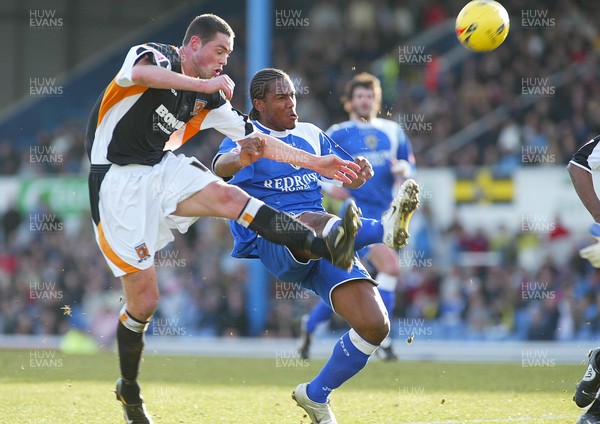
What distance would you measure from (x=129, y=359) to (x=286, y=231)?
49.4 inches

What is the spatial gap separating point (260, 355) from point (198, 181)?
705 cm

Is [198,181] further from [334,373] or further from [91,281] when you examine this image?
[91,281]

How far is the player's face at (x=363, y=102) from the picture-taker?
960 cm

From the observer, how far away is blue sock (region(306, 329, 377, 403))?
5641 mm

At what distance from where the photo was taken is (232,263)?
1625 cm

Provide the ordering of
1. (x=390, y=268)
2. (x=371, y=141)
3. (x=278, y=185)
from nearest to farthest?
1. (x=278, y=185)
2. (x=390, y=268)
3. (x=371, y=141)

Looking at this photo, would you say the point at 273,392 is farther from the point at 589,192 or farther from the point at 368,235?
the point at 589,192

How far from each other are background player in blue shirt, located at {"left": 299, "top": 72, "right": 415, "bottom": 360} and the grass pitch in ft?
2.60

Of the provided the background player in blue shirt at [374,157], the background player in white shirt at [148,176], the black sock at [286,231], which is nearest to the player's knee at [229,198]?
the background player in white shirt at [148,176]

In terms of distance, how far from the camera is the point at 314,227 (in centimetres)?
578

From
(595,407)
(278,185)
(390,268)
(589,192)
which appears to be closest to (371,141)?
(390,268)

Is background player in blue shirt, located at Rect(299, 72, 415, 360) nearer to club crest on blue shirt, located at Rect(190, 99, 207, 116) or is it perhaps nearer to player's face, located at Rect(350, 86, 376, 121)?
player's face, located at Rect(350, 86, 376, 121)

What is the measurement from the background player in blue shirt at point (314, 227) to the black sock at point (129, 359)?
0.93 m

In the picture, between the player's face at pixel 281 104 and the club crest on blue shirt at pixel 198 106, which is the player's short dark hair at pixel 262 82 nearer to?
the player's face at pixel 281 104
